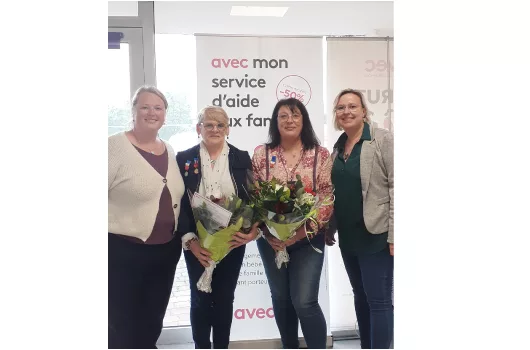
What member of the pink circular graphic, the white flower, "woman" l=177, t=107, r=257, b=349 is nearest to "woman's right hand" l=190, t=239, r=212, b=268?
"woman" l=177, t=107, r=257, b=349

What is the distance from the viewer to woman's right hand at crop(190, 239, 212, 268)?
2.23m

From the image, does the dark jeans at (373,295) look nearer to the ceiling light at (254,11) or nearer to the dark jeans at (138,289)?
the dark jeans at (138,289)

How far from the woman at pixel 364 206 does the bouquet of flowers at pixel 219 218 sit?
1.41 ft

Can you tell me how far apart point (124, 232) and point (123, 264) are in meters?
0.15

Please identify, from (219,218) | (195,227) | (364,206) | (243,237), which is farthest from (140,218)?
(364,206)

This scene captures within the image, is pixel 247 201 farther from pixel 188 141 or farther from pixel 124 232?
pixel 124 232

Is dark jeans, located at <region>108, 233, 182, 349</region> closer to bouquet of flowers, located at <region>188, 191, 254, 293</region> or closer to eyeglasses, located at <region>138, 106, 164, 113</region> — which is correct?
bouquet of flowers, located at <region>188, 191, 254, 293</region>

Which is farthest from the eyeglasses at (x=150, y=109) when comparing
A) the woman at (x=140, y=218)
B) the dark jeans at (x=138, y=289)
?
the dark jeans at (x=138, y=289)

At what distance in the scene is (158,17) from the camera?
87.9 inches

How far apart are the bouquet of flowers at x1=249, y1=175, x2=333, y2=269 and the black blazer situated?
0.06 meters

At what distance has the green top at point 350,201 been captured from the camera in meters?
2.28

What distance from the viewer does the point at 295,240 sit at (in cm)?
226

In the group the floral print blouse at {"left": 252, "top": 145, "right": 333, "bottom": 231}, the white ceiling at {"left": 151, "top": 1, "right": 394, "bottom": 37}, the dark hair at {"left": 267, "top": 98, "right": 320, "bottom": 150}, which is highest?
the white ceiling at {"left": 151, "top": 1, "right": 394, "bottom": 37}
